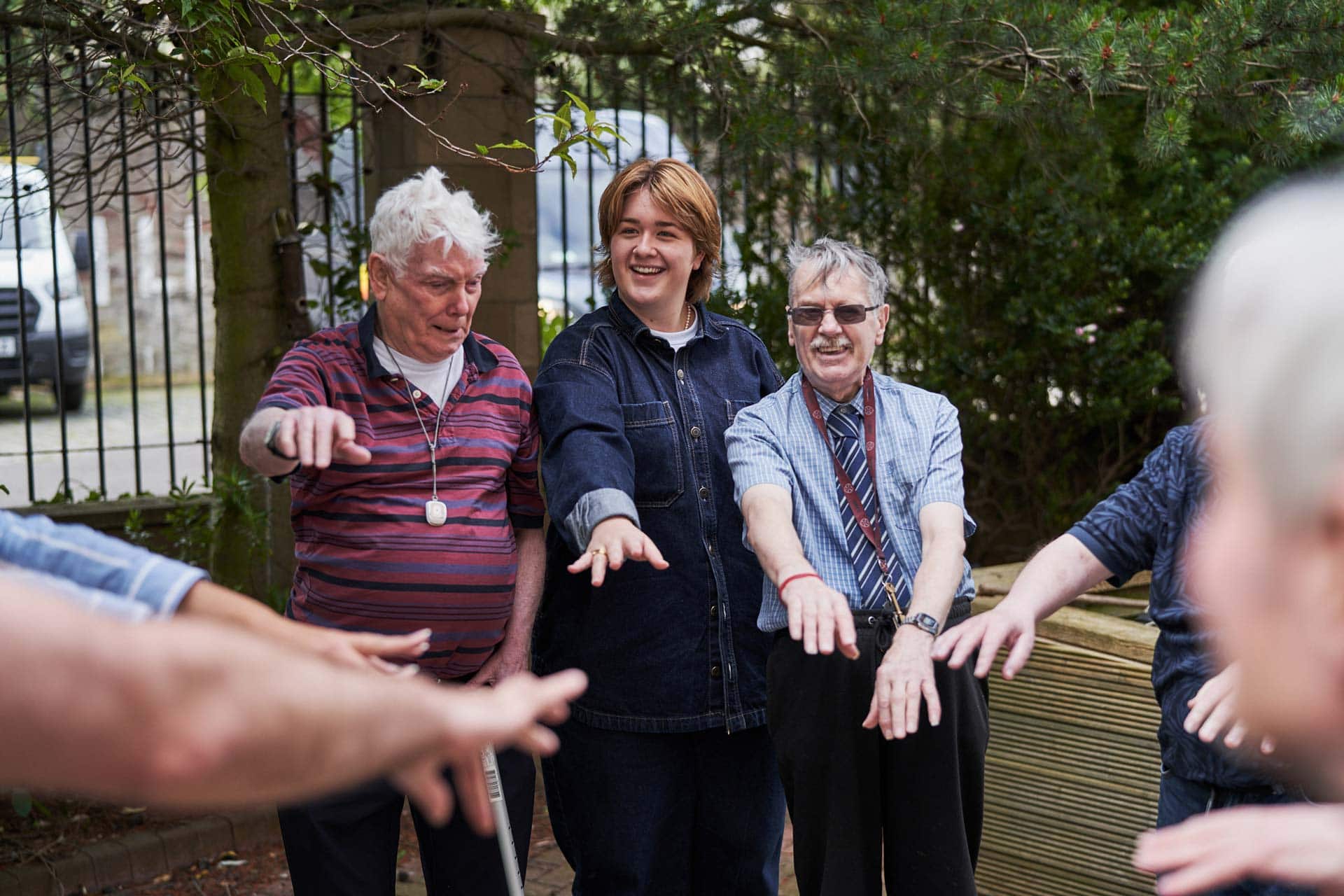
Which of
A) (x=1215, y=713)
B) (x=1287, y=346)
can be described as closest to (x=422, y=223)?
(x=1215, y=713)

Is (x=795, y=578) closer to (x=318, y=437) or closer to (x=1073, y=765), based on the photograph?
(x=318, y=437)

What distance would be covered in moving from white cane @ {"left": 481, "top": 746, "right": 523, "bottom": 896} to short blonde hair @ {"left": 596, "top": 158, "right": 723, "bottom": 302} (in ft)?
3.99

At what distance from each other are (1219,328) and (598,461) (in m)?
1.71

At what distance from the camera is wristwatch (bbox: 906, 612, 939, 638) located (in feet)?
8.18

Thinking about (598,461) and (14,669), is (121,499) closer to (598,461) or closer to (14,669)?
(598,461)

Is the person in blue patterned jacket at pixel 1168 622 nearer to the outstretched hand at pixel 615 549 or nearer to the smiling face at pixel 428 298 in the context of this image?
the outstretched hand at pixel 615 549

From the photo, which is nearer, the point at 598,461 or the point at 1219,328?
the point at 1219,328

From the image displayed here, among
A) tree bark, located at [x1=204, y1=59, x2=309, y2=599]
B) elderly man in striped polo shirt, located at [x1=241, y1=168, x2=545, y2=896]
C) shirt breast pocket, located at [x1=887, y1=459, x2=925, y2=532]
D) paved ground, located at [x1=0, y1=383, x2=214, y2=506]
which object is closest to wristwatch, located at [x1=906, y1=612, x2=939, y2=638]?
shirt breast pocket, located at [x1=887, y1=459, x2=925, y2=532]

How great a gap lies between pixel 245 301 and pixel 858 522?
9.46ft

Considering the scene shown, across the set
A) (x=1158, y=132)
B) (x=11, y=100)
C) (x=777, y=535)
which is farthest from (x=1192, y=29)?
(x=11, y=100)

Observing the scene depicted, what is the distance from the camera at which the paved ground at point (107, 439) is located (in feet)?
27.4

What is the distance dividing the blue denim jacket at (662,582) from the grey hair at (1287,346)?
180 centimetres

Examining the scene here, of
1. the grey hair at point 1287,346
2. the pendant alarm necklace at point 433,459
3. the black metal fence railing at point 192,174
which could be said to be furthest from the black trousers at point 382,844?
the grey hair at point 1287,346

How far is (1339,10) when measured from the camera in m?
3.63
